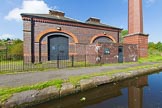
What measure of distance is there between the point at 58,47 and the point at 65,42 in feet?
3.72

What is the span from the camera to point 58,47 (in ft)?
53.5

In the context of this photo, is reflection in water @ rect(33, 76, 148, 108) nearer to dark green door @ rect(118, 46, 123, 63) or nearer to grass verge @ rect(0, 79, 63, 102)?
grass verge @ rect(0, 79, 63, 102)

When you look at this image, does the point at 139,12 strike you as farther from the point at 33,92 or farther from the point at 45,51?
the point at 33,92

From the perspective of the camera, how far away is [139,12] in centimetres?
1967

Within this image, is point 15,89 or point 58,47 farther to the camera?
point 58,47

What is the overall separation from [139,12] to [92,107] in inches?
748

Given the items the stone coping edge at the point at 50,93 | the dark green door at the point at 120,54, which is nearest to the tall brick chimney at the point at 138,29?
the dark green door at the point at 120,54

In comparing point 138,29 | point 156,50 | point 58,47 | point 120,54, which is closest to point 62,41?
point 58,47

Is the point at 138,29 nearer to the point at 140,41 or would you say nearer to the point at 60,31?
the point at 140,41

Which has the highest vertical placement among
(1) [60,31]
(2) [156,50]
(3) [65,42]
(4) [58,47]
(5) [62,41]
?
(1) [60,31]

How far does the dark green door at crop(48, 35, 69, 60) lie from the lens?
15953 mm

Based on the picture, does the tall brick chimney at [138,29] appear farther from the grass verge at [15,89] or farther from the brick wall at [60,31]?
the grass verge at [15,89]

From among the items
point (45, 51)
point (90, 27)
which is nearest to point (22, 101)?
point (45, 51)

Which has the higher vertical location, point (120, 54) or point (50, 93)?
point (120, 54)
